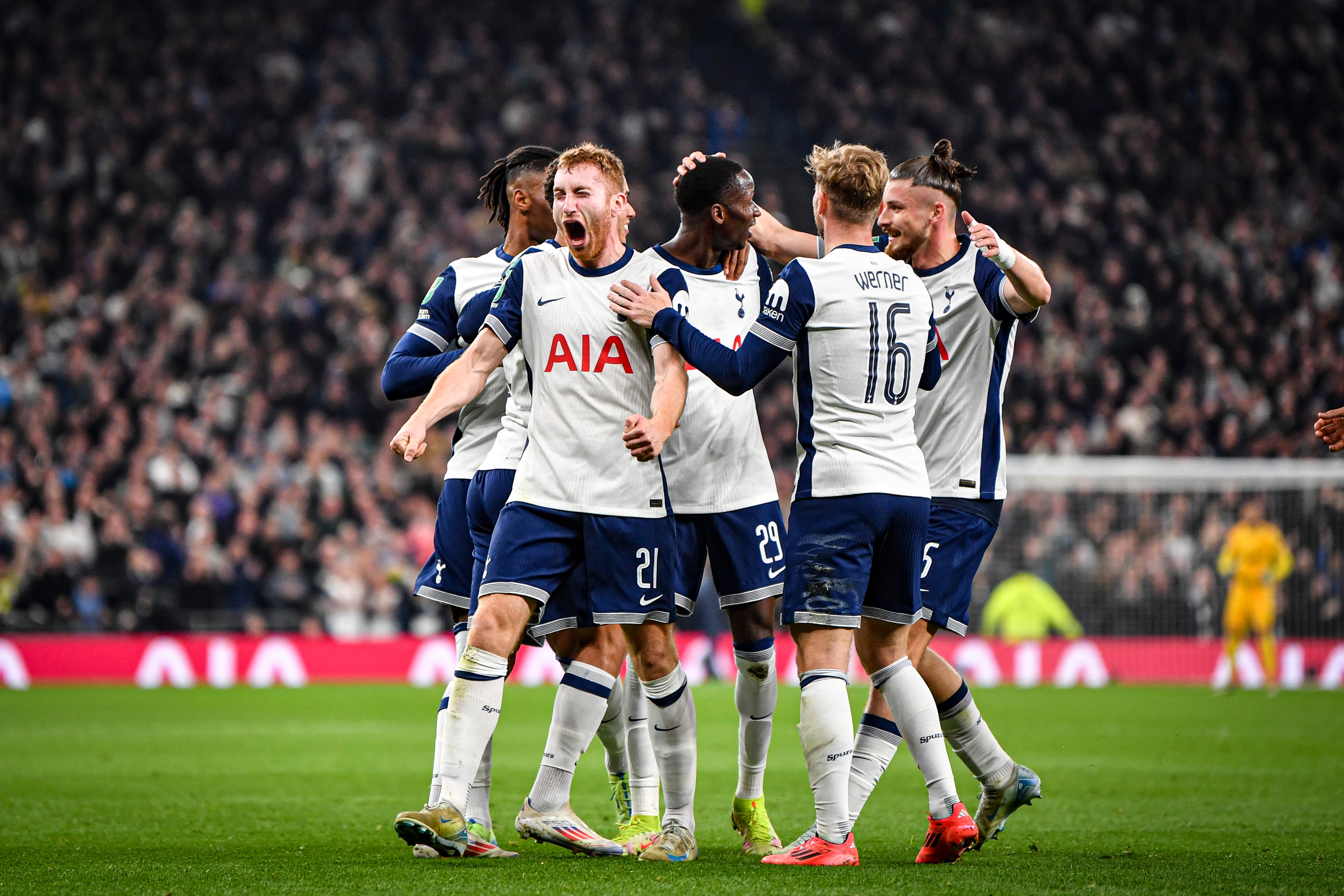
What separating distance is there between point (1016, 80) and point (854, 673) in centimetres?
1143

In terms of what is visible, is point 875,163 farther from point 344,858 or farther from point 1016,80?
point 1016,80

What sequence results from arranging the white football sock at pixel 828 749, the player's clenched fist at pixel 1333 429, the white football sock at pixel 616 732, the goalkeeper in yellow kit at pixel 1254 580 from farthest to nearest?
the goalkeeper in yellow kit at pixel 1254 580
the white football sock at pixel 616 732
the player's clenched fist at pixel 1333 429
the white football sock at pixel 828 749

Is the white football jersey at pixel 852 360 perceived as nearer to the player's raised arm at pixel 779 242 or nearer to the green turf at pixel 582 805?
the player's raised arm at pixel 779 242

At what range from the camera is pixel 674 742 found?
544cm

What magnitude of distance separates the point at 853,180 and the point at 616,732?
2.44 m

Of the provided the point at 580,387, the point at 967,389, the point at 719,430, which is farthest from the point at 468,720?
the point at 967,389

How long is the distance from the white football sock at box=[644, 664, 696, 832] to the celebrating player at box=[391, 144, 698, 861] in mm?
51

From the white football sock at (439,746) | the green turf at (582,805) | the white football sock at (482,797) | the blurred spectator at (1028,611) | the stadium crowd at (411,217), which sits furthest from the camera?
the blurred spectator at (1028,611)

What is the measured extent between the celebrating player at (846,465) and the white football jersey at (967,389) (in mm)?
584

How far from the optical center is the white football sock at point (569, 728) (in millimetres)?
5285

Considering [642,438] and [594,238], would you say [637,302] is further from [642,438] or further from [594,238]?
[642,438]

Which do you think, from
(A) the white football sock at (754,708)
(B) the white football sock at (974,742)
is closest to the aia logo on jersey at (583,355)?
(A) the white football sock at (754,708)

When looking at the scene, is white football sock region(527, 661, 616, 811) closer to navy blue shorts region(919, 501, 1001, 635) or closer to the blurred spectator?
navy blue shorts region(919, 501, 1001, 635)

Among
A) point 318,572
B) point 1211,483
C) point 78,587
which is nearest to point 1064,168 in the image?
point 1211,483
